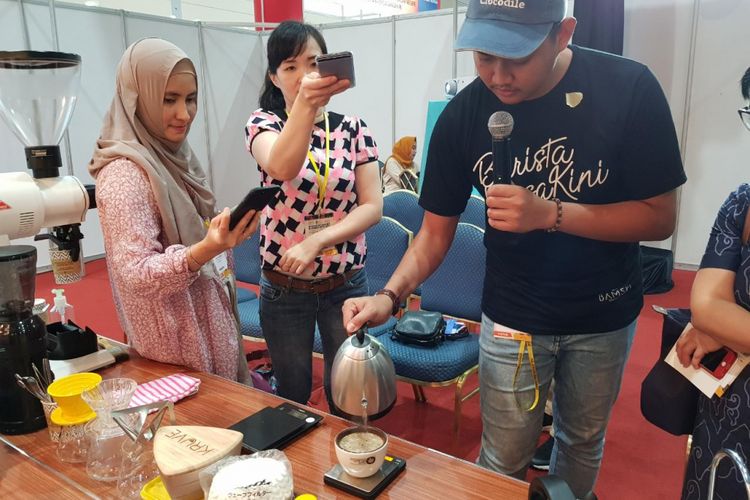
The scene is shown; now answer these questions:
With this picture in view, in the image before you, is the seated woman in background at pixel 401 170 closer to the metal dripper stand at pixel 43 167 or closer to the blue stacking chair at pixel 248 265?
the blue stacking chair at pixel 248 265

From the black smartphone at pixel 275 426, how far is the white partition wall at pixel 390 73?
A: 5216 mm

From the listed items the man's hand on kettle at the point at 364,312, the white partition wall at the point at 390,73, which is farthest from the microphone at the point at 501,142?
the white partition wall at the point at 390,73

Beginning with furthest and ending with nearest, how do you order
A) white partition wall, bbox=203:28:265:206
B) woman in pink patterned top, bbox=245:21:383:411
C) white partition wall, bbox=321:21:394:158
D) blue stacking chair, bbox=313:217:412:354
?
white partition wall, bbox=203:28:265:206 → white partition wall, bbox=321:21:394:158 → blue stacking chair, bbox=313:217:412:354 → woman in pink patterned top, bbox=245:21:383:411

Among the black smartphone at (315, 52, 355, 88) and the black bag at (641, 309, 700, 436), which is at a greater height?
the black smartphone at (315, 52, 355, 88)

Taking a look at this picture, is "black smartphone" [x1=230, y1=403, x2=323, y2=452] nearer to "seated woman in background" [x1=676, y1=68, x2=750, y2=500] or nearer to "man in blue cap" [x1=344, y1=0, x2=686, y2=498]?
"man in blue cap" [x1=344, y1=0, x2=686, y2=498]

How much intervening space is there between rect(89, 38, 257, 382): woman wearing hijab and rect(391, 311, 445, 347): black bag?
3.05ft

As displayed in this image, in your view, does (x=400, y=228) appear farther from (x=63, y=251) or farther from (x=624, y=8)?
(x=624, y=8)

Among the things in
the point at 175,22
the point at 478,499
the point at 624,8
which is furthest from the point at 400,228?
the point at 175,22

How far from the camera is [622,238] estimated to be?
3.99 ft

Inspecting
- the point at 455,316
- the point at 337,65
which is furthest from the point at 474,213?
the point at 337,65

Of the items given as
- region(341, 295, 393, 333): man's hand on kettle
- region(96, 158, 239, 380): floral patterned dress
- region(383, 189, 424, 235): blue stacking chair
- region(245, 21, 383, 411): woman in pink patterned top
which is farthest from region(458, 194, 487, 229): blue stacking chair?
region(341, 295, 393, 333): man's hand on kettle

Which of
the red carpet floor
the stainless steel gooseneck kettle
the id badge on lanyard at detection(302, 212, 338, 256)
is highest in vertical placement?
the id badge on lanyard at detection(302, 212, 338, 256)

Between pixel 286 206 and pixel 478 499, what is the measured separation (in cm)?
104

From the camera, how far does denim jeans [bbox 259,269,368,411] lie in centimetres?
175
